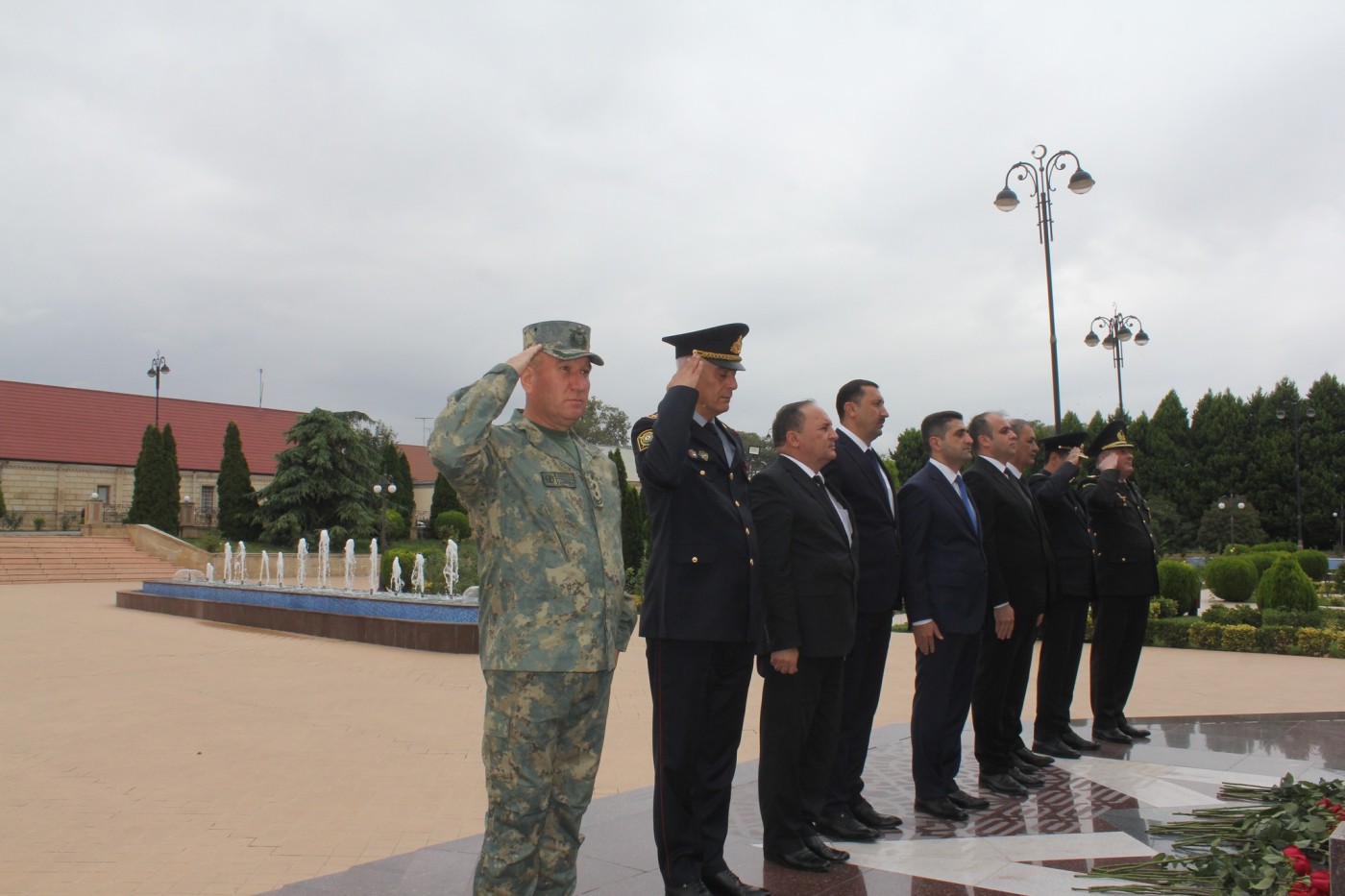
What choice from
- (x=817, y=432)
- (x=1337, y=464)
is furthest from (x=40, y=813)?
(x=1337, y=464)

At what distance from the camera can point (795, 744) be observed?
12.2ft

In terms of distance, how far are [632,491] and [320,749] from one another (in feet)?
64.6

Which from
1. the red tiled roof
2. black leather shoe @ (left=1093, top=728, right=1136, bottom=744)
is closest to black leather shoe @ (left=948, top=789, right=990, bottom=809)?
black leather shoe @ (left=1093, top=728, right=1136, bottom=744)

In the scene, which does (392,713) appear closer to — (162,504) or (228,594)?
(228,594)

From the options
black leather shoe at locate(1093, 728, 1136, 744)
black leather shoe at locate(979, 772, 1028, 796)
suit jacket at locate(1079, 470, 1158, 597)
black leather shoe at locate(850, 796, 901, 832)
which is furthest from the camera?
suit jacket at locate(1079, 470, 1158, 597)

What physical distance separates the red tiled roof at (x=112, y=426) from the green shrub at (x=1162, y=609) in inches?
1301

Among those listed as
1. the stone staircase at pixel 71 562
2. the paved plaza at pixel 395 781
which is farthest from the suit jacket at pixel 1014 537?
the stone staircase at pixel 71 562

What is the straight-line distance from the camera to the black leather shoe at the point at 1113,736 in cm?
603

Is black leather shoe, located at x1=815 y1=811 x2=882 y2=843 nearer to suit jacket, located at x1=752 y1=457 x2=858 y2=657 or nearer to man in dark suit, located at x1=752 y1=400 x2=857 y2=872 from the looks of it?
man in dark suit, located at x1=752 y1=400 x2=857 y2=872

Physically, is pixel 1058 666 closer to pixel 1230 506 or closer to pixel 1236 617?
pixel 1236 617

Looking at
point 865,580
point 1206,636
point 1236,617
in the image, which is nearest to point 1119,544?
point 865,580

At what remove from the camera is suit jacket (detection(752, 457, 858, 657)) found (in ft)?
12.2

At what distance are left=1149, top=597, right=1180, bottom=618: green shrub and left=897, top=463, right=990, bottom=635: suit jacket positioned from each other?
10197 millimetres

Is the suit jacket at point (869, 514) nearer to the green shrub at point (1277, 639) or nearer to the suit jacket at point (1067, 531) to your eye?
the suit jacket at point (1067, 531)
